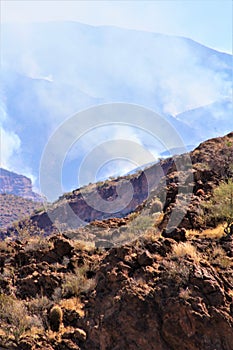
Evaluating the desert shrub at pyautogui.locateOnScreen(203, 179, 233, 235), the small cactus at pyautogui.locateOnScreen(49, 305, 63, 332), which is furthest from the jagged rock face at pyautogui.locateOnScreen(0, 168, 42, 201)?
the small cactus at pyautogui.locateOnScreen(49, 305, 63, 332)

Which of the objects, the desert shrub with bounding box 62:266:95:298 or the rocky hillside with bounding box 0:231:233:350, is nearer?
the rocky hillside with bounding box 0:231:233:350

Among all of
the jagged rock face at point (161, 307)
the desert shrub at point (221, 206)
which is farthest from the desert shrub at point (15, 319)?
the desert shrub at point (221, 206)

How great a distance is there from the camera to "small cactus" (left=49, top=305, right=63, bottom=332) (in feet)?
29.5

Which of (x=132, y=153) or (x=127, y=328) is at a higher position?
(x=132, y=153)

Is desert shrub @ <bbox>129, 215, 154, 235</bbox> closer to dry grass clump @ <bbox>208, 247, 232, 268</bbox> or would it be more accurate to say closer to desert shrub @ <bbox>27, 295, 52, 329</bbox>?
dry grass clump @ <bbox>208, 247, 232, 268</bbox>

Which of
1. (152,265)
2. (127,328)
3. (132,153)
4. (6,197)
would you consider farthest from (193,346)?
(6,197)

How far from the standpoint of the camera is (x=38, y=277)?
35.3 feet

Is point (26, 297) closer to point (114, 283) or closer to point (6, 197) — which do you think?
point (114, 283)

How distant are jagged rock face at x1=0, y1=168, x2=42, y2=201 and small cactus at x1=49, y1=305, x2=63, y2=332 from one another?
142 metres

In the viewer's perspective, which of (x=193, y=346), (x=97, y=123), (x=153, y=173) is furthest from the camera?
(x=153, y=173)

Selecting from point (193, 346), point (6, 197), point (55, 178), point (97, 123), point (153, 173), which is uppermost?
point (6, 197)

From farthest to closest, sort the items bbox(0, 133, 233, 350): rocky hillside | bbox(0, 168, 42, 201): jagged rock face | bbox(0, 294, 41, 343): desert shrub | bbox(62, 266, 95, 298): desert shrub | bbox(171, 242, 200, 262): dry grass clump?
bbox(0, 168, 42, 201): jagged rock face → bbox(62, 266, 95, 298): desert shrub → bbox(171, 242, 200, 262): dry grass clump → bbox(0, 294, 41, 343): desert shrub → bbox(0, 133, 233, 350): rocky hillside

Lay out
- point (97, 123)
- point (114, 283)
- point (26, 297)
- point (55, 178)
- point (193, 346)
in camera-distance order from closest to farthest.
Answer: point (193, 346) < point (114, 283) < point (26, 297) < point (55, 178) < point (97, 123)

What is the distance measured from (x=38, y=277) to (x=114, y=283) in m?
2.43
